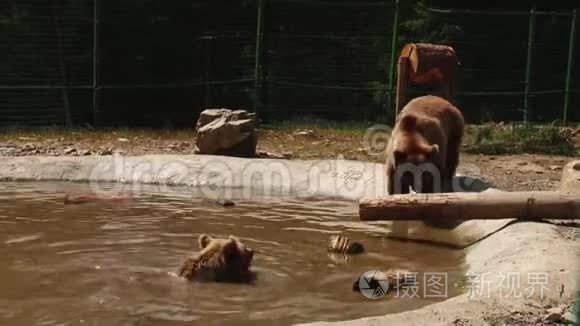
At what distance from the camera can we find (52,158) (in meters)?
9.23

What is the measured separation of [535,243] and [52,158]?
5.40 m

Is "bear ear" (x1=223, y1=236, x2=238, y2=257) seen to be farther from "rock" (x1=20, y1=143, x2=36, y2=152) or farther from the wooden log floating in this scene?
"rock" (x1=20, y1=143, x2=36, y2=152)

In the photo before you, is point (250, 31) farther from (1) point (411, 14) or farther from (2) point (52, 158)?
(2) point (52, 158)

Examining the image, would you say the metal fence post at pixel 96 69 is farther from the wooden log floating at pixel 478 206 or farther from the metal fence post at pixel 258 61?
the wooden log floating at pixel 478 206

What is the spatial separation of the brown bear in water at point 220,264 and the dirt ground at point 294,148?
13.5ft

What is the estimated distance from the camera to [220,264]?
5.43 metres

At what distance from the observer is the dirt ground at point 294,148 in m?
10.2

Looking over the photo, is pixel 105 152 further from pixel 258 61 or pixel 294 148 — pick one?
pixel 258 61

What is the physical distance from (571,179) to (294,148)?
212 inches

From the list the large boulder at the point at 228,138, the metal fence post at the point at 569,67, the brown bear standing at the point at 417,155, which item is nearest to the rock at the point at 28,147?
the large boulder at the point at 228,138

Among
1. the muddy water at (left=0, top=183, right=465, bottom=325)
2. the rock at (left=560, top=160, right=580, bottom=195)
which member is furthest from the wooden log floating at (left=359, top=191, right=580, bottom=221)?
the rock at (left=560, top=160, right=580, bottom=195)

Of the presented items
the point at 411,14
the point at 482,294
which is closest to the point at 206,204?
the point at 482,294

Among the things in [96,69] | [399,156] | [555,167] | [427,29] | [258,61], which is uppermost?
[427,29]

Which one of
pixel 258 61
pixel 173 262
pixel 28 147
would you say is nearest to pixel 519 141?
pixel 258 61
